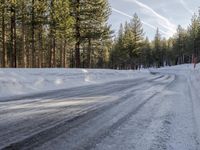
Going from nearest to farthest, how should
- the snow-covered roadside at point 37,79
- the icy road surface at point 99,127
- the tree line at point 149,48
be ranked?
the icy road surface at point 99,127 < the snow-covered roadside at point 37,79 < the tree line at point 149,48

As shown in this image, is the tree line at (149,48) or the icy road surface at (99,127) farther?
the tree line at (149,48)

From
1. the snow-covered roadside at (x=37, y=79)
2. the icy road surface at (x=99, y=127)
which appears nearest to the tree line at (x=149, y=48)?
the snow-covered roadside at (x=37, y=79)

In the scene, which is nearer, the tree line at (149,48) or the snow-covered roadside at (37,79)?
the snow-covered roadside at (37,79)

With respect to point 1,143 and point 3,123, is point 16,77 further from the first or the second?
point 1,143

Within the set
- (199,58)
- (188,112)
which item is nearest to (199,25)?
(199,58)

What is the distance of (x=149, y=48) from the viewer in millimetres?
120562

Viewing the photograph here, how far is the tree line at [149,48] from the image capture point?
239ft

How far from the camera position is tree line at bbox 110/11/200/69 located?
7275 cm

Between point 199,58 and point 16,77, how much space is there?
3573 inches

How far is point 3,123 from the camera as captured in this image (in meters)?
6.61

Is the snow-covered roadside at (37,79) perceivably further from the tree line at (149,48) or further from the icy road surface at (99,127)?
the tree line at (149,48)

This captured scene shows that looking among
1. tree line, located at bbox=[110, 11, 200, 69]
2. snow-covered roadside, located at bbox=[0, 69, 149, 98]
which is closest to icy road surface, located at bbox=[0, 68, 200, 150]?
snow-covered roadside, located at bbox=[0, 69, 149, 98]

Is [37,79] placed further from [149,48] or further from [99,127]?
[149,48]

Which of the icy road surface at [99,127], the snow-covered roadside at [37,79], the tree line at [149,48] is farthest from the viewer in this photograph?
the tree line at [149,48]
